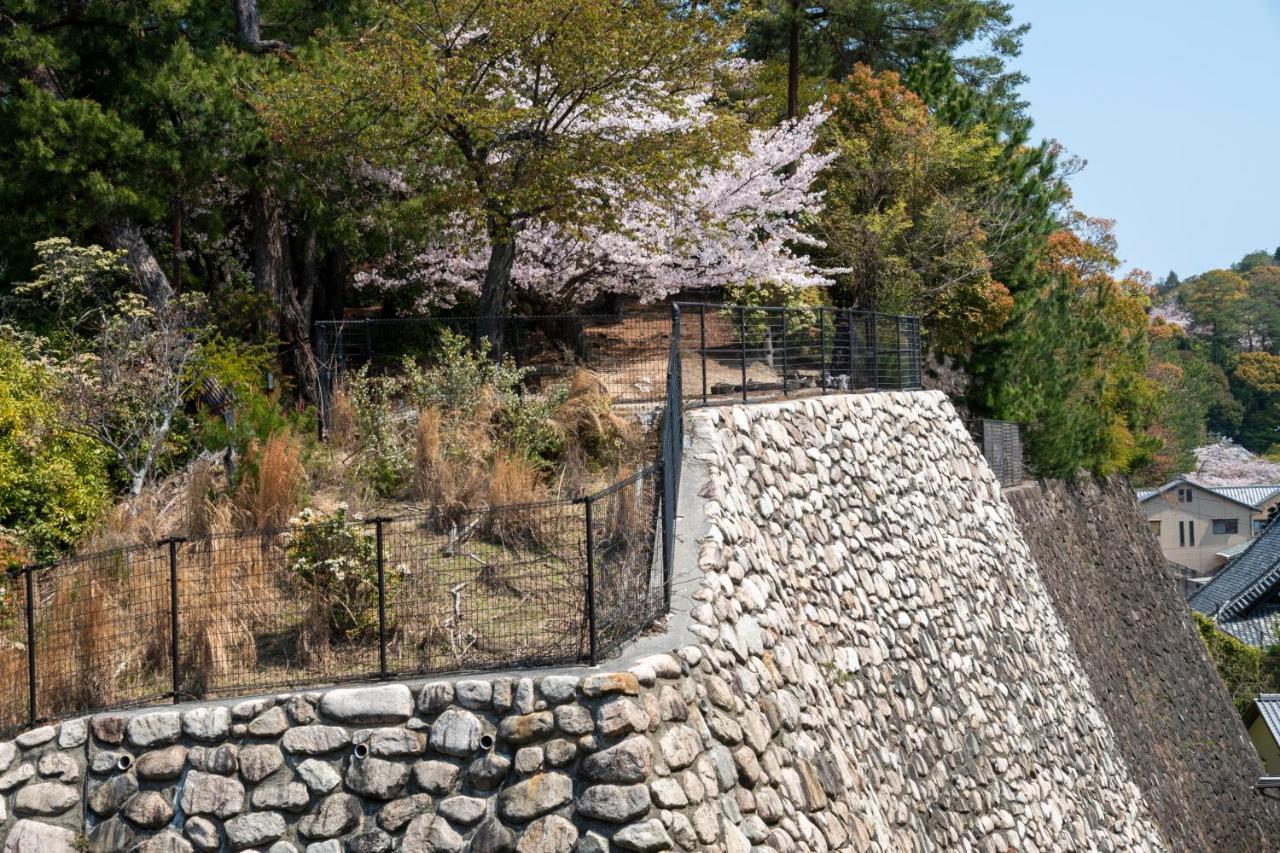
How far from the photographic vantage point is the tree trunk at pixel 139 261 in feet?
50.6

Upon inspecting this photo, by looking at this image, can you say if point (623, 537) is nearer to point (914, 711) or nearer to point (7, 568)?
point (914, 711)

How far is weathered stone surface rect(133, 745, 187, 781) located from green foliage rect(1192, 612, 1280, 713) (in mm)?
36913

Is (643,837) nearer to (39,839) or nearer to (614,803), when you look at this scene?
(614,803)

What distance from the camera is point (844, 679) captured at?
1121cm

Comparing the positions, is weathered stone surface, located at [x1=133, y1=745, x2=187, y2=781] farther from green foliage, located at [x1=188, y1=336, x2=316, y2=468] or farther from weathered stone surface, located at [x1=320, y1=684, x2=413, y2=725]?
green foliage, located at [x1=188, y1=336, x2=316, y2=468]

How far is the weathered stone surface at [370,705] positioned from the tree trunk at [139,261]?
29.7ft

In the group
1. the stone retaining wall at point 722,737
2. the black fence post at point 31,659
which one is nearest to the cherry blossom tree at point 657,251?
the stone retaining wall at point 722,737

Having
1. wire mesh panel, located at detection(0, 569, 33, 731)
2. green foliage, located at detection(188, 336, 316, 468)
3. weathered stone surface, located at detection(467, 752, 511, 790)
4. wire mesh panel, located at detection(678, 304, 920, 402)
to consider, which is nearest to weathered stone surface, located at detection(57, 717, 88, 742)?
wire mesh panel, located at detection(0, 569, 33, 731)

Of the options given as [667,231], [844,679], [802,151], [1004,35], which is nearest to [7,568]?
[844,679]

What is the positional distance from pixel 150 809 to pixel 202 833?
1.28 ft

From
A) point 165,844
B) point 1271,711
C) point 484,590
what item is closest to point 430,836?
point 165,844

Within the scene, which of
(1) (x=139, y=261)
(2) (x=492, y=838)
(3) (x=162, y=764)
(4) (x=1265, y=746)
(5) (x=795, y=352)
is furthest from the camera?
(4) (x=1265, y=746)

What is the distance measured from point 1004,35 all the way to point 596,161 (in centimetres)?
2395

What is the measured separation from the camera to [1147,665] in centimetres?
2638
